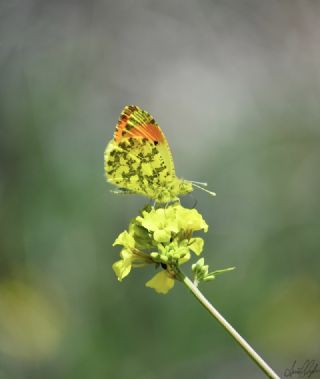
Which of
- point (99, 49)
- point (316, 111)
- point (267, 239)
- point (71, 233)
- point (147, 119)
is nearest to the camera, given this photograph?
point (147, 119)

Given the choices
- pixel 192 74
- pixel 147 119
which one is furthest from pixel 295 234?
pixel 147 119

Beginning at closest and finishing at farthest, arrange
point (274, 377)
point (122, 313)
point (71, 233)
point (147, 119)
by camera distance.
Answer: point (274, 377)
point (147, 119)
point (122, 313)
point (71, 233)

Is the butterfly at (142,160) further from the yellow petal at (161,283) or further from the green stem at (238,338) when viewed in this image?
the green stem at (238,338)

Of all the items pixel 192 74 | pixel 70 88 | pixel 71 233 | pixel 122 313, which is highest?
pixel 192 74

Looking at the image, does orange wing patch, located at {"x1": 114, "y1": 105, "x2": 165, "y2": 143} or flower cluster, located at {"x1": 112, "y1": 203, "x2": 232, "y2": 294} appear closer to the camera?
flower cluster, located at {"x1": 112, "y1": 203, "x2": 232, "y2": 294}

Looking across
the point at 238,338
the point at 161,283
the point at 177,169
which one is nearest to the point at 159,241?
the point at 161,283

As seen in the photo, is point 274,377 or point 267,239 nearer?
point 274,377

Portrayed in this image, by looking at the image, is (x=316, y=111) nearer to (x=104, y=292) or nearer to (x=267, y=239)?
(x=267, y=239)

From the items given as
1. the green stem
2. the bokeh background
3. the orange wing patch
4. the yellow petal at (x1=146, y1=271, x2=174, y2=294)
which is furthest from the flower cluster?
the bokeh background

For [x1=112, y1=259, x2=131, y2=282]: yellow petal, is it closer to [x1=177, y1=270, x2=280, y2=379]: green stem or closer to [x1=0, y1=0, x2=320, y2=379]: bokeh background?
[x1=177, y1=270, x2=280, y2=379]: green stem
